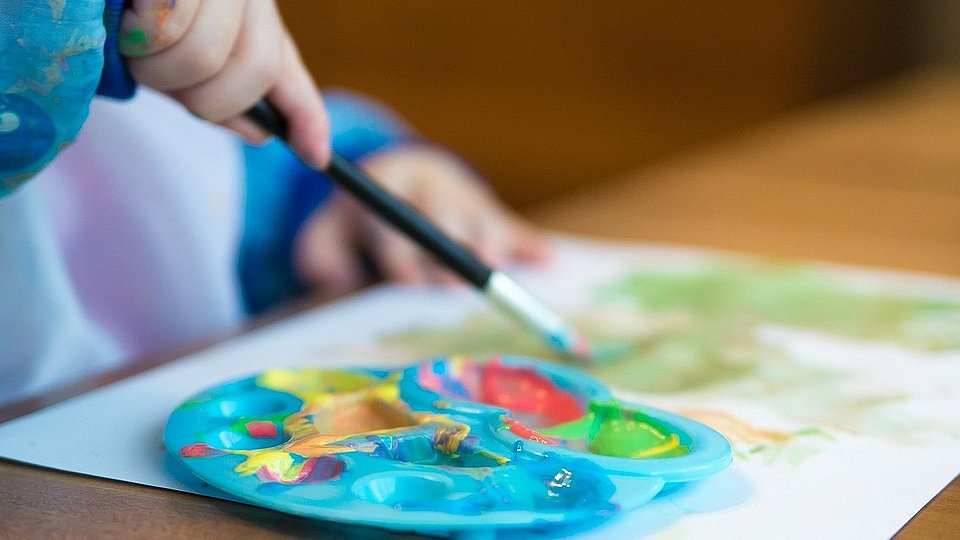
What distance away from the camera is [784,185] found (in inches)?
31.1

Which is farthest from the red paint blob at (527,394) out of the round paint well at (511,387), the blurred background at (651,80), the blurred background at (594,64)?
the blurred background at (594,64)

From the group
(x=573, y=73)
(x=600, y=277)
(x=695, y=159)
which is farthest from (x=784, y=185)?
(x=573, y=73)

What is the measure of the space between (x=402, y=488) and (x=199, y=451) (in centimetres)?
6

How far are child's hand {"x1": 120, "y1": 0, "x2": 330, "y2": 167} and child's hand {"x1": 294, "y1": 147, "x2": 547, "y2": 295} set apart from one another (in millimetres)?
188

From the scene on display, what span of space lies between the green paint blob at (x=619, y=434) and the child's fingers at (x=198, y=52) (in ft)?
0.49

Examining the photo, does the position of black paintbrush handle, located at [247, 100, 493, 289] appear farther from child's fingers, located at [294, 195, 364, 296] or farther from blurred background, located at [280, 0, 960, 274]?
blurred background, located at [280, 0, 960, 274]

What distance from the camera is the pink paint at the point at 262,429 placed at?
0.31 meters

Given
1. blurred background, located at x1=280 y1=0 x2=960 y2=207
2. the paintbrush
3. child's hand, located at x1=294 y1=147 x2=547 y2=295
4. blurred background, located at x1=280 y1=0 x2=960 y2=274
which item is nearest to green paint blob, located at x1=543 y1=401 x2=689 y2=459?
the paintbrush

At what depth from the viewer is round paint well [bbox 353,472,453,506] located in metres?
0.27

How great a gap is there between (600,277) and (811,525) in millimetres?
291

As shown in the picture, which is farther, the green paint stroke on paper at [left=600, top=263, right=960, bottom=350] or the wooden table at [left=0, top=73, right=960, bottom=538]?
the green paint stroke on paper at [left=600, top=263, right=960, bottom=350]

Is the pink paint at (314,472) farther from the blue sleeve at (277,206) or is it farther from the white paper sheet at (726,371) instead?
the blue sleeve at (277,206)

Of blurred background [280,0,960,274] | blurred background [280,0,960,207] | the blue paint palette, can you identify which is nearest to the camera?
the blue paint palette

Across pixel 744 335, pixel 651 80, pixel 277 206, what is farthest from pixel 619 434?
pixel 651 80
